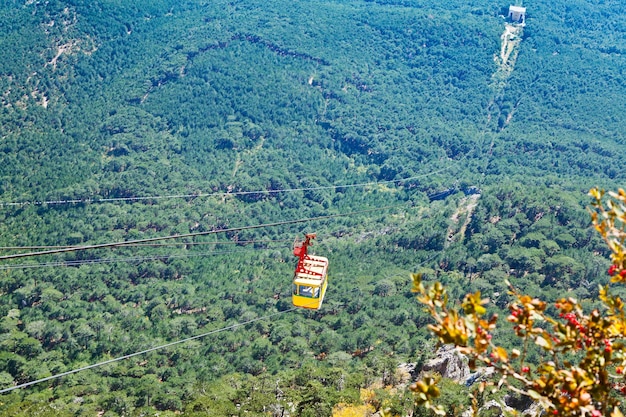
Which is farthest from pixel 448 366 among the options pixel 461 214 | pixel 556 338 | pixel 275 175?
pixel 275 175

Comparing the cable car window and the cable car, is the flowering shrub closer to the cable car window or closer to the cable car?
the cable car

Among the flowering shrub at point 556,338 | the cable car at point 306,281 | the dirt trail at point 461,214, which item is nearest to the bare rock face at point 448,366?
the cable car at point 306,281

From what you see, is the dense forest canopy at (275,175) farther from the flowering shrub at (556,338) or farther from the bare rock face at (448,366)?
the flowering shrub at (556,338)

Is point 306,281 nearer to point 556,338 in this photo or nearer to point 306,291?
point 306,291

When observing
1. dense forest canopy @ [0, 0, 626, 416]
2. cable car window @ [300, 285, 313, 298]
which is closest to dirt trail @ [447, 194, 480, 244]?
dense forest canopy @ [0, 0, 626, 416]

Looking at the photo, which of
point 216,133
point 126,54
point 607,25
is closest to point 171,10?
point 126,54

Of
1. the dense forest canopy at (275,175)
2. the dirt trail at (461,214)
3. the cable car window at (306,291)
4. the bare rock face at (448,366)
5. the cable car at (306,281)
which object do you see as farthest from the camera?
the dirt trail at (461,214)
